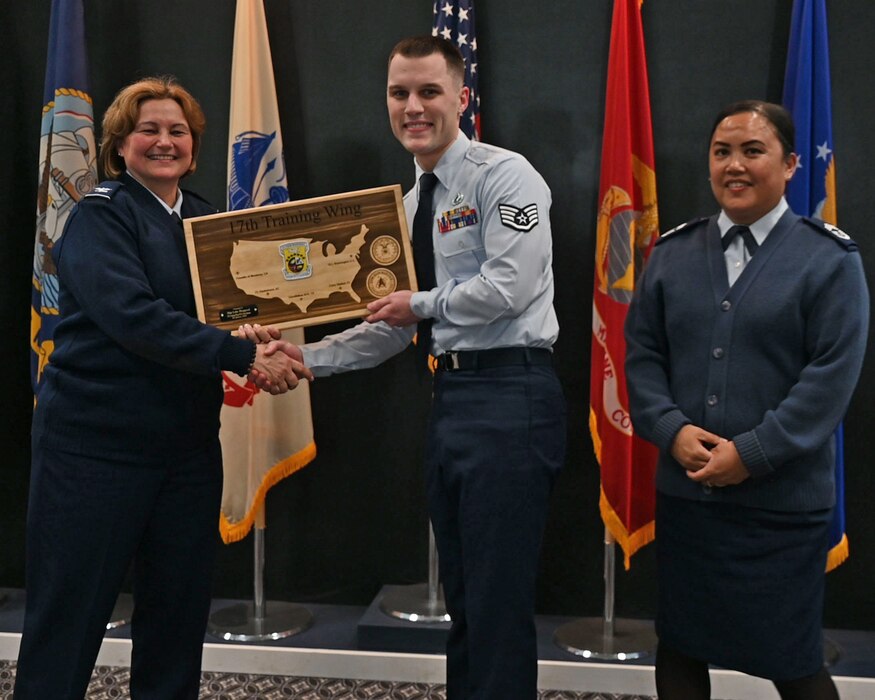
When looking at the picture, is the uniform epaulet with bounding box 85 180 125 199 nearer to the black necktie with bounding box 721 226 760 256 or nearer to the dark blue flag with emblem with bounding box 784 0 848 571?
the black necktie with bounding box 721 226 760 256

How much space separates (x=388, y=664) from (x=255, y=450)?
90 centimetres

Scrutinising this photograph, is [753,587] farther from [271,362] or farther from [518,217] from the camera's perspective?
[271,362]

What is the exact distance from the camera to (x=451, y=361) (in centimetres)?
234

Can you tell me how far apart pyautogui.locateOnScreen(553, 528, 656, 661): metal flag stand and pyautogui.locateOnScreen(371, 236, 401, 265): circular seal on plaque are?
1.42 metres

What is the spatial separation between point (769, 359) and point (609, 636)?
1622 millimetres

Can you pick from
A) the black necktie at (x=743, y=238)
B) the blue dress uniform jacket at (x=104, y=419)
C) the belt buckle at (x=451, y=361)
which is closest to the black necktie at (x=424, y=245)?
the belt buckle at (x=451, y=361)

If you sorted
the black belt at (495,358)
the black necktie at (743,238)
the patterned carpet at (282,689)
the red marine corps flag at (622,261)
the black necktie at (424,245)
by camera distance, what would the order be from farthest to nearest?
1. the red marine corps flag at (622,261)
2. the patterned carpet at (282,689)
3. the black necktie at (424,245)
4. the black belt at (495,358)
5. the black necktie at (743,238)

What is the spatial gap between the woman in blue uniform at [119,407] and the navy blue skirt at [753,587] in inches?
44.7

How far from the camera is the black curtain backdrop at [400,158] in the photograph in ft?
11.2

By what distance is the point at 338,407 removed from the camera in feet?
12.2

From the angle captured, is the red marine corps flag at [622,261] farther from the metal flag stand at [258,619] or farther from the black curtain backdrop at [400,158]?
the metal flag stand at [258,619]

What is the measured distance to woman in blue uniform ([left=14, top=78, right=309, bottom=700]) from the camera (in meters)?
2.22

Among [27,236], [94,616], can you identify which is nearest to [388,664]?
[94,616]

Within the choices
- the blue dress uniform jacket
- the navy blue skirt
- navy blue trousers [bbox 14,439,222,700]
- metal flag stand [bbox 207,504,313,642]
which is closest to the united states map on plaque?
the blue dress uniform jacket
